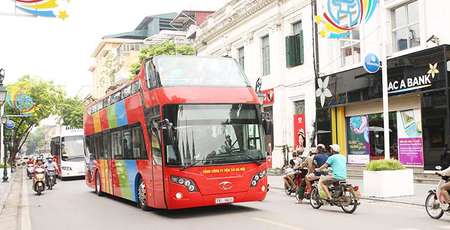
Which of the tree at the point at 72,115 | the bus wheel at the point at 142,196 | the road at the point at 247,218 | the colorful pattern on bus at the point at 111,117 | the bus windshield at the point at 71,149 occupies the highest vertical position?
the tree at the point at 72,115

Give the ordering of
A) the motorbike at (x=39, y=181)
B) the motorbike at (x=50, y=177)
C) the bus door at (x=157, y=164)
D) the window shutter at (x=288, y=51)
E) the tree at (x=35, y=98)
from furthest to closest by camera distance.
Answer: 1. the tree at (x=35, y=98)
2. the window shutter at (x=288, y=51)
3. the motorbike at (x=50, y=177)
4. the motorbike at (x=39, y=181)
5. the bus door at (x=157, y=164)

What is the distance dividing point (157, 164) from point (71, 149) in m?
21.1

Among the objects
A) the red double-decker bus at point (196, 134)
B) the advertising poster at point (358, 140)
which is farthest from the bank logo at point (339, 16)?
the red double-decker bus at point (196, 134)

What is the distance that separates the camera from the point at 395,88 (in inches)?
787

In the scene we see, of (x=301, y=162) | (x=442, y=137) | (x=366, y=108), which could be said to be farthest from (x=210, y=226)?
(x=366, y=108)

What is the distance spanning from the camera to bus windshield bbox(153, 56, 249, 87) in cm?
1251

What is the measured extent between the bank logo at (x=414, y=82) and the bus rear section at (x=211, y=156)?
8.61 meters

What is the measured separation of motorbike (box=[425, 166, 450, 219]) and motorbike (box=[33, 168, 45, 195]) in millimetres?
15464

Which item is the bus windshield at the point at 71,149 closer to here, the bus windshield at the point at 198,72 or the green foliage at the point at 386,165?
the bus windshield at the point at 198,72

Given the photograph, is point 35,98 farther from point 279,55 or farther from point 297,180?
point 297,180

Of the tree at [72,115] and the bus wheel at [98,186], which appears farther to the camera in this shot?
the tree at [72,115]

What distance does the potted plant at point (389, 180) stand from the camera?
15219mm

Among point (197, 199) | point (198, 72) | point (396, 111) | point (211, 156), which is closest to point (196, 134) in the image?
point (211, 156)

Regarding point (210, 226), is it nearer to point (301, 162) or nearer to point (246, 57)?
point (301, 162)
